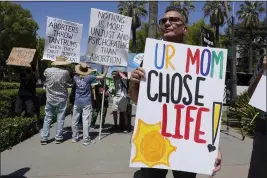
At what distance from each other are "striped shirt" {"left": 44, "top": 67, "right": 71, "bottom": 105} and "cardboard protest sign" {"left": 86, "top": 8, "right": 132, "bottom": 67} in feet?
2.89

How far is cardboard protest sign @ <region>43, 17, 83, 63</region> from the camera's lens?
859 centimetres

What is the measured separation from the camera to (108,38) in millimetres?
8195

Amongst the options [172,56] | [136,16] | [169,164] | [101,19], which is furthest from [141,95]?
[136,16]

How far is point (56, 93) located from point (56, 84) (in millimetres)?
185

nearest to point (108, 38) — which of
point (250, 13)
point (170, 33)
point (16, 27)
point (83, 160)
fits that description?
point (83, 160)

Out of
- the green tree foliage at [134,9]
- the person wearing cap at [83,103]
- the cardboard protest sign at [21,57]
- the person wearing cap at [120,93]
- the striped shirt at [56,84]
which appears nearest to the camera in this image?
the striped shirt at [56,84]

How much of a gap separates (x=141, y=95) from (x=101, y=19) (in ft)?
19.1

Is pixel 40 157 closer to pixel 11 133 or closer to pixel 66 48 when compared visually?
pixel 11 133

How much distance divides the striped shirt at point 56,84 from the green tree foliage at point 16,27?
34.9m

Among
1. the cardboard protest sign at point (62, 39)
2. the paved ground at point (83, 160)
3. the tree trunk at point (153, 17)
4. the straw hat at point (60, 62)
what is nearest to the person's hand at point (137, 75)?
the paved ground at point (83, 160)

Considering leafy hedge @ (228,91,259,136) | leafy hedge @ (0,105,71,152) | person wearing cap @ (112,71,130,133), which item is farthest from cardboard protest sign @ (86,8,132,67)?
leafy hedge @ (228,91,259,136)

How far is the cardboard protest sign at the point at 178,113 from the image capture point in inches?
99.3

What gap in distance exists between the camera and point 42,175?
532cm

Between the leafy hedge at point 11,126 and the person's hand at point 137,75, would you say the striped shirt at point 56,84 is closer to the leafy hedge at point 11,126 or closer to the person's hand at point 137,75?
the leafy hedge at point 11,126
